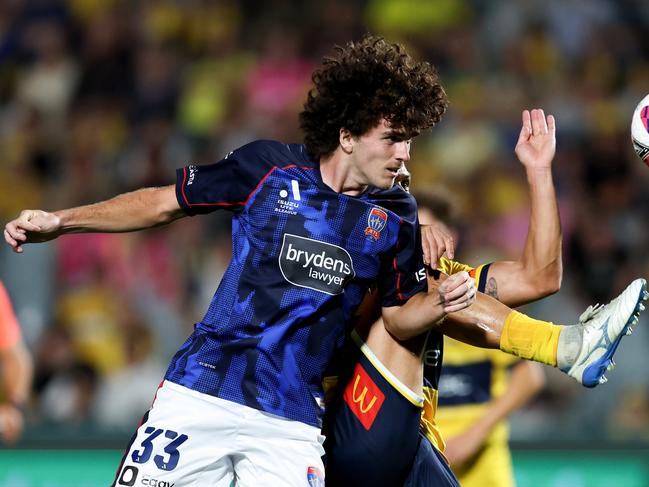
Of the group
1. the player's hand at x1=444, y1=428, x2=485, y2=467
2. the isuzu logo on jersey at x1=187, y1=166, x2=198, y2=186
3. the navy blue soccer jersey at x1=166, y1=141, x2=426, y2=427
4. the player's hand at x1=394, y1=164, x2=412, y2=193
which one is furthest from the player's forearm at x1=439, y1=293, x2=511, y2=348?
the player's hand at x1=444, y1=428, x2=485, y2=467

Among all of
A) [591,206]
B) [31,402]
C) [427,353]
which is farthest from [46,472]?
[591,206]

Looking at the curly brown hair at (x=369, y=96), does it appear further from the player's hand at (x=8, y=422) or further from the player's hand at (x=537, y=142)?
the player's hand at (x=8, y=422)

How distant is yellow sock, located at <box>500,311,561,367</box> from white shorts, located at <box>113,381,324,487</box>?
2.94 ft

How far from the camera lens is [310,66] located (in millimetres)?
10703

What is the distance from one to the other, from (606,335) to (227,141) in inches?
255

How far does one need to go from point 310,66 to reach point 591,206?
299 centimetres

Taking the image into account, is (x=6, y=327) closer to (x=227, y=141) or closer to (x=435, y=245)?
(x=435, y=245)

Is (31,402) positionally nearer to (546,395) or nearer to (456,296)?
(546,395)

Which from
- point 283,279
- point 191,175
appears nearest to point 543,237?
point 283,279

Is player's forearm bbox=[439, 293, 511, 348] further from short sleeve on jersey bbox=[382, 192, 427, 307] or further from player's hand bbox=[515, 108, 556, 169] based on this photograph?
player's hand bbox=[515, 108, 556, 169]

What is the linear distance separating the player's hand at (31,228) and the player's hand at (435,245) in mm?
1503

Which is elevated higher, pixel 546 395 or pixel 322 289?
pixel 322 289

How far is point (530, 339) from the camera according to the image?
4465 mm

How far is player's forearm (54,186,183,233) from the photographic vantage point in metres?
4.44
